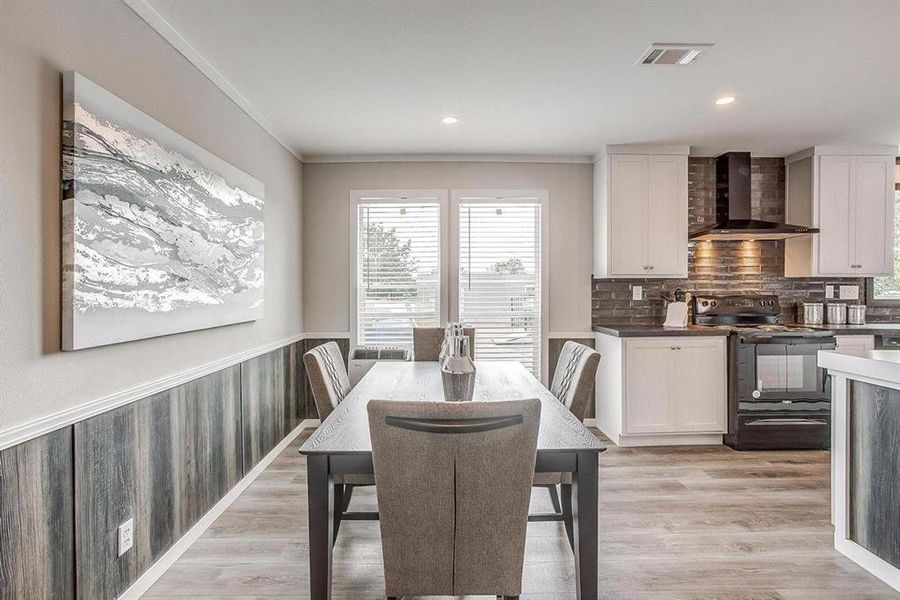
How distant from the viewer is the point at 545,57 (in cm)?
274

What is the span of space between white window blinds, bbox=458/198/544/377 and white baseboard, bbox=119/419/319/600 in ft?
6.74

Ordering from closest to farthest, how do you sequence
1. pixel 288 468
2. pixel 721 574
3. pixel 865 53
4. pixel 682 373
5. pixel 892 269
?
pixel 721 574 → pixel 865 53 → pixel 288 468 → pixel 682 373 → pixel 892 269

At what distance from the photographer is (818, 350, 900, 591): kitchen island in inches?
88.0

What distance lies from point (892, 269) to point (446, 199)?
3871 millimetres

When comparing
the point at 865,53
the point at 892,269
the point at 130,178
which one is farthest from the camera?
the point at 892,269

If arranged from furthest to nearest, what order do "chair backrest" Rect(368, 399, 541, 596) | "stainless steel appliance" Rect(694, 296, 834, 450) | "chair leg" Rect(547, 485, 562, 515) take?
"stainless steel appliance" Rect(694, 296, 834, 450) → "chair leg" Rect(547, 485, 562, 515) → "chair backrest" Rect(368, 399, 541, 596)

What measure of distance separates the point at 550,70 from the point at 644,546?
2509 millimetres

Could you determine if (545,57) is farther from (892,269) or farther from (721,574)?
(892,269)

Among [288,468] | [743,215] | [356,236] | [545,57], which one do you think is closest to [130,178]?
[545,57]

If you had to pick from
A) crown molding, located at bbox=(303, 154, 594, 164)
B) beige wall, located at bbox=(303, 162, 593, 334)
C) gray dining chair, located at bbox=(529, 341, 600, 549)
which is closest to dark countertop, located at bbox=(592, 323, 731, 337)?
beige wall, located at bbox=(303, 162, 593, 334)

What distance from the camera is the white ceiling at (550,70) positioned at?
2314 millimetres

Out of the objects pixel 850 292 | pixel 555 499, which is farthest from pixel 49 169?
pixel 850 292

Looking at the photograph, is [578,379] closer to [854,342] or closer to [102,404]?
[102,404]

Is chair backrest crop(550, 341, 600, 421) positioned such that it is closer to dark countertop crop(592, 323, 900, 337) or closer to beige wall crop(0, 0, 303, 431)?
dark countertop crop(592, 323, 900, 337)
